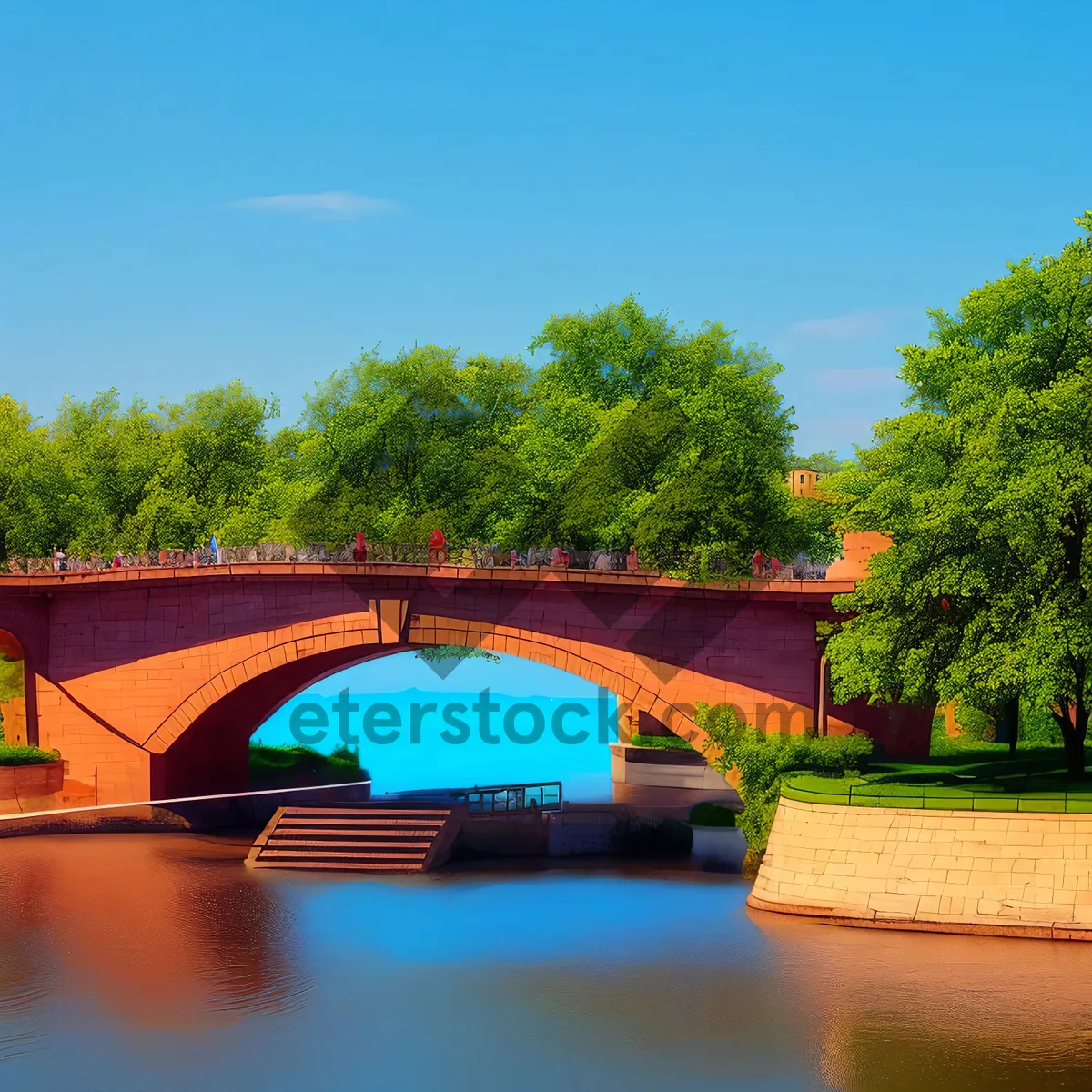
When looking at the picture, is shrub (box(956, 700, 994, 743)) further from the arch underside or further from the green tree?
the arch underside

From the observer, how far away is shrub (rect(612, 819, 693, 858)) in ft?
155

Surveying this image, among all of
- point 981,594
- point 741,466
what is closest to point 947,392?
point 741,466

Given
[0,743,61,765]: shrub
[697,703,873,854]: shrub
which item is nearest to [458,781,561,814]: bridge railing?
[697,703,873,854]: shrub

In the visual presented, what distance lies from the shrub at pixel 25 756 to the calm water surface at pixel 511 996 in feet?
36.6

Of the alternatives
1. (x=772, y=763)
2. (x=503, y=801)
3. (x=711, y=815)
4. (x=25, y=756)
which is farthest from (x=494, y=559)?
(x=25, y=756)

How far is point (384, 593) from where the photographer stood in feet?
155

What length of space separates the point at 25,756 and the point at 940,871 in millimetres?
32823

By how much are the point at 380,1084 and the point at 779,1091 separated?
22.6ft

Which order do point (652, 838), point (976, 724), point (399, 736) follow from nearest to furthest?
1. point (652, 838)
2. point (976, 724)
3. point (399, 736)

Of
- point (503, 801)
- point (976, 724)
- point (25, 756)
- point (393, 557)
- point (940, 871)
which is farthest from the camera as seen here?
point (503, 801)

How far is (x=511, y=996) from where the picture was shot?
30422 mm

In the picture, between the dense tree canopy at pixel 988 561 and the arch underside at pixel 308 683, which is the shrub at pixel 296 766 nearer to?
the arch underside at pixel 308 683

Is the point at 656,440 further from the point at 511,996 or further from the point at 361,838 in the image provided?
the point at 511,996

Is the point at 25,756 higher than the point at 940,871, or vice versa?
the point at 25,756
